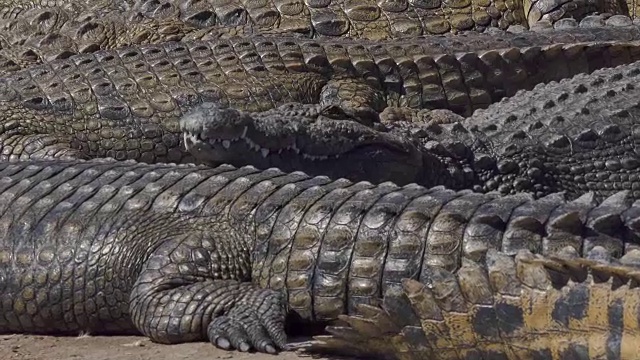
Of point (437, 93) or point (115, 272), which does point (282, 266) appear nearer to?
point (115, 272)

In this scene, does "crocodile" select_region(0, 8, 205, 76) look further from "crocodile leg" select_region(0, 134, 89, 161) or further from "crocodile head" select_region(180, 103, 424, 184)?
"crocodile head" select_region(180, 103, 424, 184)

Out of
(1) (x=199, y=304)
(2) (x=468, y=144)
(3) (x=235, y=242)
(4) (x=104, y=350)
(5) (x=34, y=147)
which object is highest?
(5) (x=34, y=147)

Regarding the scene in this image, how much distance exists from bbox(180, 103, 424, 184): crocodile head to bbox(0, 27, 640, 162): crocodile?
1.00 m

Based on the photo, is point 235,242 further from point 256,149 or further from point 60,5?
point 60,5

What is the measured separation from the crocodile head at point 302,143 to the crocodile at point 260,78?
39.2 inches

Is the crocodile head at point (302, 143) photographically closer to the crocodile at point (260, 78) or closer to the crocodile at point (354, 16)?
the crocodile at point (260, 78)

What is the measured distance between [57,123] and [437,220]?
8.44 ft

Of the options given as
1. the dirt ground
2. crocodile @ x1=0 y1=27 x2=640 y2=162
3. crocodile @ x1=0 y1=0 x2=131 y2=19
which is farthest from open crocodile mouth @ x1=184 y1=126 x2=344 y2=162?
crocodile @ x1=0 y1=0 x2=131 y2=19

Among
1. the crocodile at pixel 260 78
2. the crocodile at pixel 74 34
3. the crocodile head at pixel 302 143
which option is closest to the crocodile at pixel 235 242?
the crocodile head at pixel 302 143

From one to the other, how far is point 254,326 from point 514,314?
1.01 metres

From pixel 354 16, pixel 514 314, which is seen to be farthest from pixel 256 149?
pixel 354 16

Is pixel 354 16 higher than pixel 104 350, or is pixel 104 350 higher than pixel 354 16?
pixel 354 16

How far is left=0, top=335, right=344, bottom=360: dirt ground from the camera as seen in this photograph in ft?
12.7

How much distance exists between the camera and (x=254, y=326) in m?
3.90
